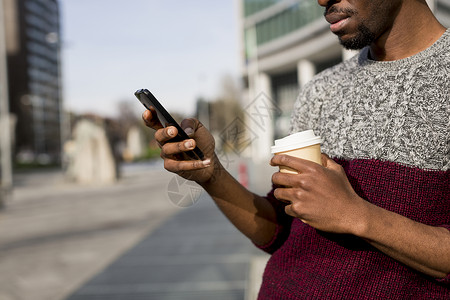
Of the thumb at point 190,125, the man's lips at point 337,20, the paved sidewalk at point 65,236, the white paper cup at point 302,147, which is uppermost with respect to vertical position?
the man's lips at point 337,20

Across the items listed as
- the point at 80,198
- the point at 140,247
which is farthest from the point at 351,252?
the point at 80,198

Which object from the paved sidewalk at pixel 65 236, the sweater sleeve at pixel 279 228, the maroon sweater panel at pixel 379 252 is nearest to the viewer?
the maroon sweater panel at pixel 379 252

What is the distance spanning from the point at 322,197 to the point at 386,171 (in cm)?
26

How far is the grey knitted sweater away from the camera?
1.03 m

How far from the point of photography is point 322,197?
2.92 feet

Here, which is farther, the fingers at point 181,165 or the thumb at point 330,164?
the fingers at point 181,165

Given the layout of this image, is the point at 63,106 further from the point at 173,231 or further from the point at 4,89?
the point at 173,231

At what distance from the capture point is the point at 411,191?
103 centimetres

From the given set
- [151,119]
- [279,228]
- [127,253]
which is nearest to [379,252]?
[279,228]

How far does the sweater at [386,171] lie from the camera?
1029 millimetres

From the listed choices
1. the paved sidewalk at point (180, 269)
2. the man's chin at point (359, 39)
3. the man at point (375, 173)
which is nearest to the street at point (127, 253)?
the paved sidewalk at point (180, 269)

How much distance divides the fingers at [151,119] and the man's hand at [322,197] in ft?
1.25

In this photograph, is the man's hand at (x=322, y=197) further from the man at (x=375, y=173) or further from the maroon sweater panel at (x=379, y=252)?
the maroon sweater panel at (x=379, y=252)

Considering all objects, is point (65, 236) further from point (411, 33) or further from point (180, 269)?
point (411, 33)
